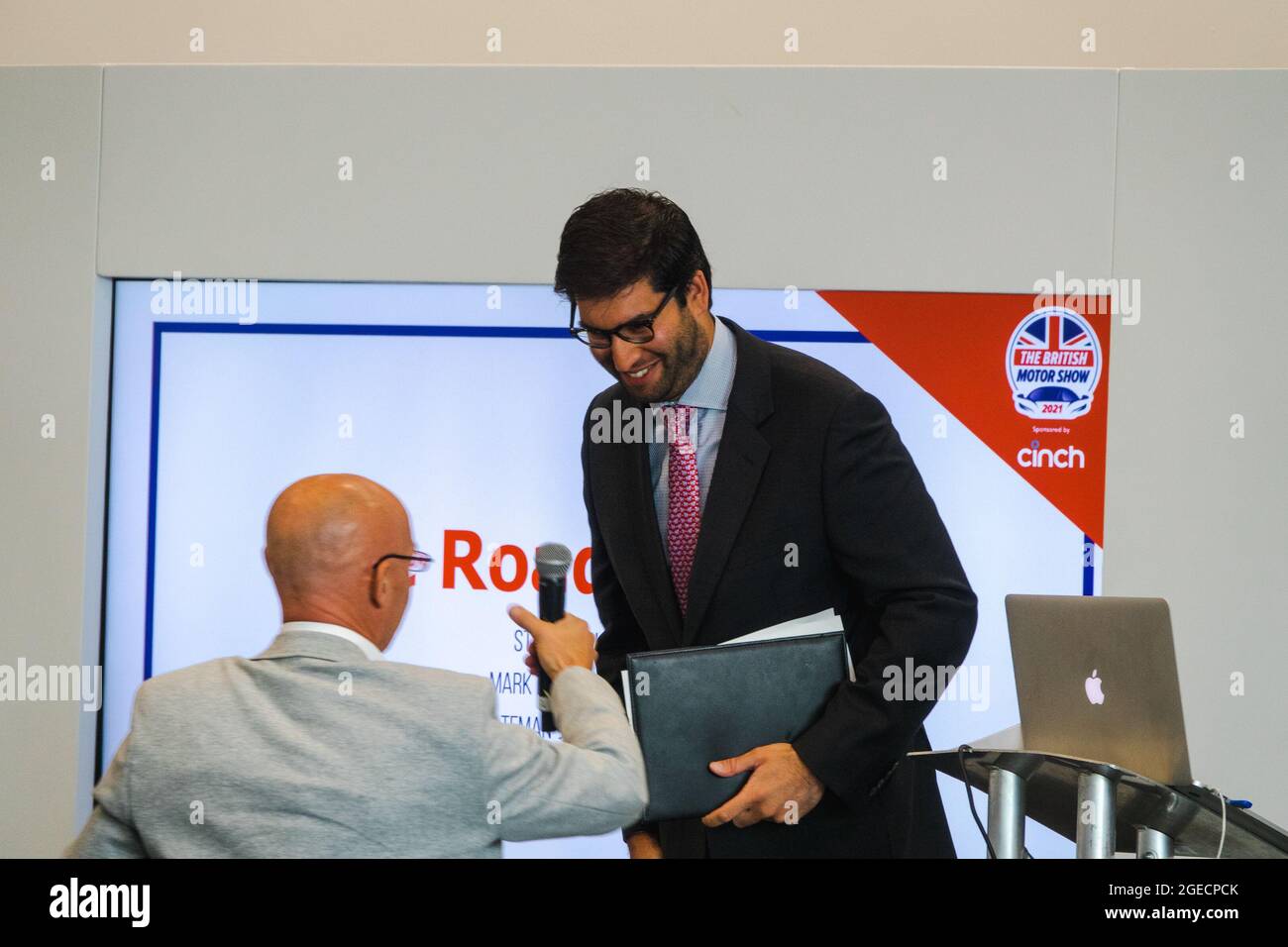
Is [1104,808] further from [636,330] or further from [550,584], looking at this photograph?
[636,330]

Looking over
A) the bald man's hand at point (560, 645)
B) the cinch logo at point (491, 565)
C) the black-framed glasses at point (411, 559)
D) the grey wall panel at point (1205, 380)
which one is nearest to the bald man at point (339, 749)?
the black-framed glasses at point (411, 559)

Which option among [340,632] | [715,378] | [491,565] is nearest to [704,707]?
[340,632]

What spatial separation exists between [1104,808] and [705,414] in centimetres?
103

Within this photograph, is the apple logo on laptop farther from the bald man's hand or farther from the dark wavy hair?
the dark wavy hair

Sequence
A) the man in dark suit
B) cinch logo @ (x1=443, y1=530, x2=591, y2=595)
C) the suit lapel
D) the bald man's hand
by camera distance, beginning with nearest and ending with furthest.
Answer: the bald man's hand
the man in dark suit
the suit lapel
cinch logo @ (x1=443, y1=530, x2=591, y2=595)

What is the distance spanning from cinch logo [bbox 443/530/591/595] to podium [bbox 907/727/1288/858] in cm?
186

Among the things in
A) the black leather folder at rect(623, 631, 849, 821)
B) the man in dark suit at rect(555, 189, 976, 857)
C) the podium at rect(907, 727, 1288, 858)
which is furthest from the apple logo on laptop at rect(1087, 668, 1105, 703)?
the black leather folder at rect(623, 631, 849, 821)

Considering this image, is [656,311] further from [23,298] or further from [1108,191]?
[23,298]

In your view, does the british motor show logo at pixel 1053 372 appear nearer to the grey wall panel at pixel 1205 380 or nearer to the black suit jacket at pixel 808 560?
the grey wall panel at pixel 1205 380

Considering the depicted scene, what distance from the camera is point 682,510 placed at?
240 centimetres

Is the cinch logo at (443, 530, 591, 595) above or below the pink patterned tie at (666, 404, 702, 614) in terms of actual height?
below

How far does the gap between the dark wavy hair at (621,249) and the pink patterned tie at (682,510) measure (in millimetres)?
293

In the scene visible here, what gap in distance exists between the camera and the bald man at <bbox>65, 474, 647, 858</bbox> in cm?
159
